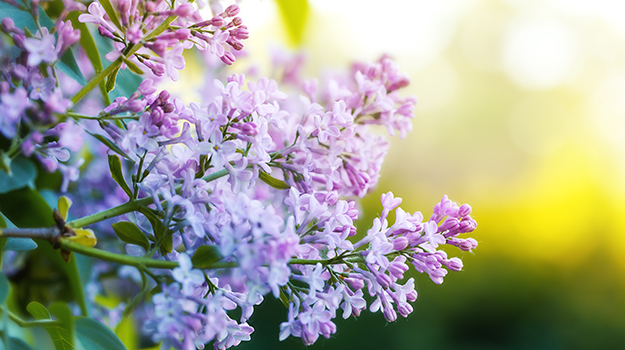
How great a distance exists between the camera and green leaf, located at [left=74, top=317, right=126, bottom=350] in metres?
0.42

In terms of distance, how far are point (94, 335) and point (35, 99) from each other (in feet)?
0.66

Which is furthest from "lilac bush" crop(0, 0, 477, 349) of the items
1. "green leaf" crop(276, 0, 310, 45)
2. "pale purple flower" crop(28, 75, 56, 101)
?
"green leaf" crop(276, 0, 310, 45)

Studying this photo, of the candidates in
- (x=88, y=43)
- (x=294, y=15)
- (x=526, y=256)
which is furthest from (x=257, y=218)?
(x=526, y=256)

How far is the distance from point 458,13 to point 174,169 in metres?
11.0

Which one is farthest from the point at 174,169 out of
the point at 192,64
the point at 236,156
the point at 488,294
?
the point at 488,294

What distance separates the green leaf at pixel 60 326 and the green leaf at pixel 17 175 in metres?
0.10

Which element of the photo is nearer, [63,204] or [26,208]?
[63,204]

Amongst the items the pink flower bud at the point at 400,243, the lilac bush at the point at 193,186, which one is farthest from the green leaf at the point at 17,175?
the pink flower bud at the point at 400,243

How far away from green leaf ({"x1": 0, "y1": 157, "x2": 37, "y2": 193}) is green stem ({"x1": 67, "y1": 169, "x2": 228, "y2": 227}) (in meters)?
0.05

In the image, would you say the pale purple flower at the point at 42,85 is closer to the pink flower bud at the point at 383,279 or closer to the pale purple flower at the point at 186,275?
the pale purple flower at the point at 186,275

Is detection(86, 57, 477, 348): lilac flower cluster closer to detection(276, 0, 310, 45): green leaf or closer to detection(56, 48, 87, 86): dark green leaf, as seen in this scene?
detection(56, 48, 87, 86): dark green leaf

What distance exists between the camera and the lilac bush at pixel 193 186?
14.8 inches

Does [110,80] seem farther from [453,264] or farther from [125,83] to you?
[453,264]

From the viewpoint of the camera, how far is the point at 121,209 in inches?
16.8
